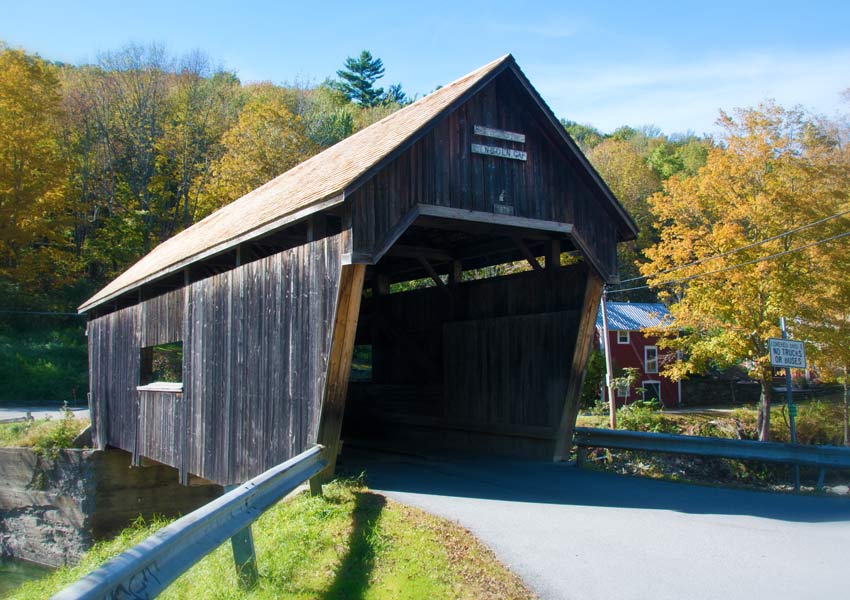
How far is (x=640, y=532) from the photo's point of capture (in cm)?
651

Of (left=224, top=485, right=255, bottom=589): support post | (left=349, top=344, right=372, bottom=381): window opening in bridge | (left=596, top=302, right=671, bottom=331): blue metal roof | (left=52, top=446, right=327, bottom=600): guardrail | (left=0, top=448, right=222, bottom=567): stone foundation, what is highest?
(left=596, top=302, right=671, bottom=331): blue metal roof

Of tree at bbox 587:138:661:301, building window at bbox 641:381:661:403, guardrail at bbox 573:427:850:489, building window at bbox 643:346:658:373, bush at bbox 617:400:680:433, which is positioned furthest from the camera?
tree at bbox 587:138:661:301

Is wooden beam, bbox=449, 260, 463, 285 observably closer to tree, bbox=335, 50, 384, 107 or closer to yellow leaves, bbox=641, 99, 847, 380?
yellow leaves, bbox=641, 99, 847, 380

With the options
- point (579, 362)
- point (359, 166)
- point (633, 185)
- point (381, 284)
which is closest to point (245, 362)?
point (359, 166)

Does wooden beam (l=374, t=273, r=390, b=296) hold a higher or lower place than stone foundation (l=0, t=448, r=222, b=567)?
higher

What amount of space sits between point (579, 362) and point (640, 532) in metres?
4.52

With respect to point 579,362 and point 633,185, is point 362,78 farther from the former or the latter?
point 579,362

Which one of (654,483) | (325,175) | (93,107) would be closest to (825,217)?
(654,483)

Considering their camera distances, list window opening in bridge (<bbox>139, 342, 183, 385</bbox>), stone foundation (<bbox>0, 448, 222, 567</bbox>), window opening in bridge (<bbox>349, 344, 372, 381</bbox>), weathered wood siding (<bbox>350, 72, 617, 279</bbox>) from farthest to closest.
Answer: window opening in bridge (<bbox>349, 344, 372, 381</bbox>) → window opening in bridge (<bbox>139, 342, 183, 385</bbox>) → stone foundation (<bbox>0, 448, 222, 567</bbox>) → weathered wood siding (<bbox>350, 72, 617, 279</bbox>)

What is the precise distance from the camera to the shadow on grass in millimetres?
5105

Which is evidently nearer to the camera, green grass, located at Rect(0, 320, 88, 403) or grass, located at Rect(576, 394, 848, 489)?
grass, located at Rect(576, 394, 848, 489)

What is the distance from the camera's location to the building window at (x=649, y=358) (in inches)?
1344

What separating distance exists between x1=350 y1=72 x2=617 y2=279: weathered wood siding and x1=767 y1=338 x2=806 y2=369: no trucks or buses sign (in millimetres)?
2360

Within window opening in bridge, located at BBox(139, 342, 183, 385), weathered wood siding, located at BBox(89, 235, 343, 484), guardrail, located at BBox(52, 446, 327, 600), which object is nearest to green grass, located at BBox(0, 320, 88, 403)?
window opening in bridge, located at BBox(139, 342, 183, 385)
